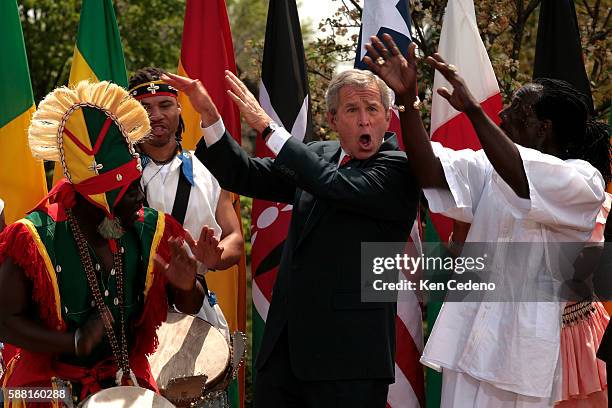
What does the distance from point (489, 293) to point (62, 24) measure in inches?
444

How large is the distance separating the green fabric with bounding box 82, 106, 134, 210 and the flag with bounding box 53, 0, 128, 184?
312 cm

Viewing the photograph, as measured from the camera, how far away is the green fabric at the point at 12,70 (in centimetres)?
737

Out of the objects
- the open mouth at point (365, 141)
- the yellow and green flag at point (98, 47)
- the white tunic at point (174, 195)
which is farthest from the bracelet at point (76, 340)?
the yellow and green flag at point (98, 47)

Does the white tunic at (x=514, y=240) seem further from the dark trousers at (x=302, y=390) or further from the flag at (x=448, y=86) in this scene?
the flag at (x=448, y=86)

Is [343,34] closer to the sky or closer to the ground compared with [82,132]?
closer to the sky

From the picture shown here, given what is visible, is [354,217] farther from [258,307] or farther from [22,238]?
[258,307]

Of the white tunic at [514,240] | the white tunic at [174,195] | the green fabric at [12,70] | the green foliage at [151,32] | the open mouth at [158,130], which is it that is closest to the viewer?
the white tunic at [514,240]

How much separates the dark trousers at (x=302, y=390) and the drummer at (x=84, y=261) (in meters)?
0.66

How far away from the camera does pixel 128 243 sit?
15.5ft

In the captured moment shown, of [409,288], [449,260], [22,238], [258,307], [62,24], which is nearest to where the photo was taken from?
[22,238]

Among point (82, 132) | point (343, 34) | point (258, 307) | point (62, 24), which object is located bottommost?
point (258, 307)

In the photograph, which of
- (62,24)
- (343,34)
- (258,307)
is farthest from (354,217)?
(62,24)

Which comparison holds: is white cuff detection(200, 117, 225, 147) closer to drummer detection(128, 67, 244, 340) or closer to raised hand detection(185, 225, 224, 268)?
raised hand detection(185, 225, 224, 268)

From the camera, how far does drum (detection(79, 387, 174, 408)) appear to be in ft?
14.0
